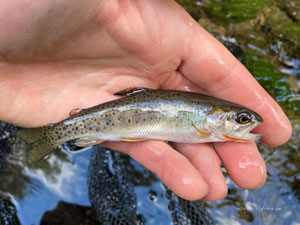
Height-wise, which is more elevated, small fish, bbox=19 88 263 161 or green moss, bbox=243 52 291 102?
small fish, bbox=19 88 263 161

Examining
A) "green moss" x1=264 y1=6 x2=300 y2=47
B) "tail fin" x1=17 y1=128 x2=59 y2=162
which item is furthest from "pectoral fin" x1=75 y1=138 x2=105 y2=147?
"green moss" x1=264 y1=6 x2=300 y2=47

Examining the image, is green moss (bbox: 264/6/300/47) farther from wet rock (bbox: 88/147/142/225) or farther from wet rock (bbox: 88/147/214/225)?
wet rock (bbox: 88/147/142/225)

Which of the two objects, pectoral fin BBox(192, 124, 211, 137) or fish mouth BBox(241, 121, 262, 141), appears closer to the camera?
fish mouth BBox(241, 121, 262, 141)

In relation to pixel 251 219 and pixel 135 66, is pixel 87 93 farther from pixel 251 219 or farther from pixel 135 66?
pixel 251 219

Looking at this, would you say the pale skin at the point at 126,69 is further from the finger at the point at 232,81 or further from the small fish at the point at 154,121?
the small fish at the point at 154,121

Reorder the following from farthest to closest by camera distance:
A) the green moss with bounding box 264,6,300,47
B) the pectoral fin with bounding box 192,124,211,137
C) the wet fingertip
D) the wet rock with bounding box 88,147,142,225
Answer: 1. the green moss with bounding box 264,6,300,47
2. the wet rock with bounding box 88,147,142,225
3. the pectoral fin with bounding box 192,124,211,137
4. the wet fingertip

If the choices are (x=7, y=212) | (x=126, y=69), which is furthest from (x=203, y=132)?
(x=7, y=212)

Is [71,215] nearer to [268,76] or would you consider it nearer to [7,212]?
[7,212]
